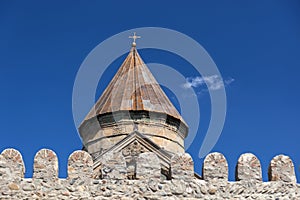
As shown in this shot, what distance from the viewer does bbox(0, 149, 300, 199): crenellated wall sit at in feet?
29.5

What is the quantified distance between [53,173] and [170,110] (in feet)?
27.9

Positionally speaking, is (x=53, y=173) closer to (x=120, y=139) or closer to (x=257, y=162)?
(x=257, y=162)

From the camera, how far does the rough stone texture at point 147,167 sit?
362 inches

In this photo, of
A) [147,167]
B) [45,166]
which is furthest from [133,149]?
[45,166]

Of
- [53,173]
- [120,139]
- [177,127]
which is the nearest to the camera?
[53,173]

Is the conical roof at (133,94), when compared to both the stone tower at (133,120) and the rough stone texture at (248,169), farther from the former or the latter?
the rough stone texture at (248,169)

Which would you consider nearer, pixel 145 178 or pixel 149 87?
pixel 145 178

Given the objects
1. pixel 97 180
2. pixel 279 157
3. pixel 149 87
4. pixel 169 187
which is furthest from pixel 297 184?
pixel 149 87

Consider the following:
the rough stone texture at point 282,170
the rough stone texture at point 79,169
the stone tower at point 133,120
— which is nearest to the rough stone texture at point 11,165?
the rough stone texture at point 79,169

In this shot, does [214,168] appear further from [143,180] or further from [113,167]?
[113,167]

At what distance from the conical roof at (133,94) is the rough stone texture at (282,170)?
288 inches

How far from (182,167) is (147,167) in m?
0.59

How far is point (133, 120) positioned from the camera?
53.6ft

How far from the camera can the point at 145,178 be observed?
361 inches
